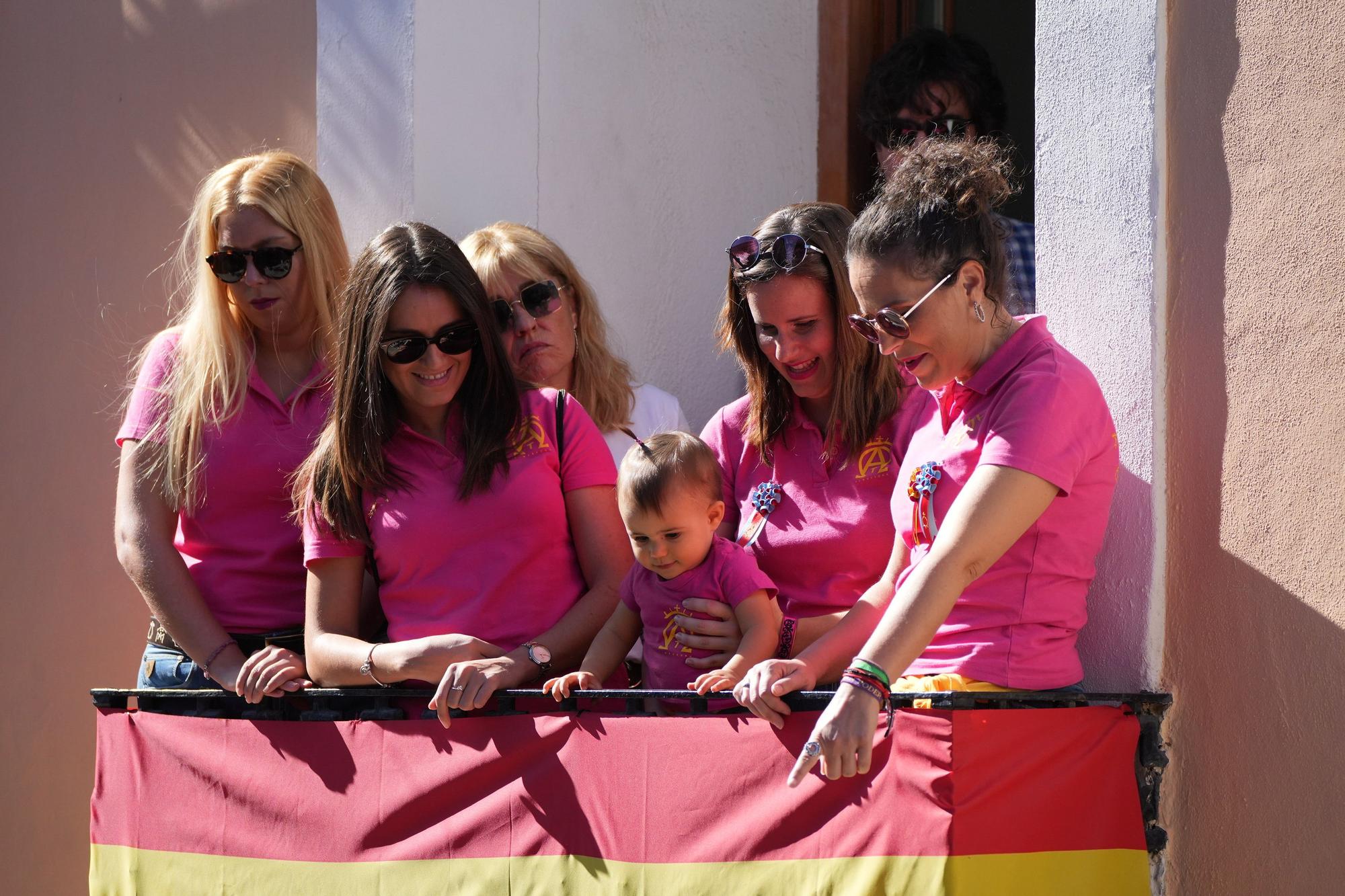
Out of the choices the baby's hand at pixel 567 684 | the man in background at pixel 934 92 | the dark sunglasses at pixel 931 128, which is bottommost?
the baby's hand at pixel 567 684

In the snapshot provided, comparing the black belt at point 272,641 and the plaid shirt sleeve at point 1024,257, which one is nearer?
the black belt at point 272,641

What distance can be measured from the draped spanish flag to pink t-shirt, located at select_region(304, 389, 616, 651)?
295mm

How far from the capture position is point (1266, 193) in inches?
109

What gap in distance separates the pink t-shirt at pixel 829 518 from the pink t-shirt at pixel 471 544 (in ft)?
1.52

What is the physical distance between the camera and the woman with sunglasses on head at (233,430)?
364cm

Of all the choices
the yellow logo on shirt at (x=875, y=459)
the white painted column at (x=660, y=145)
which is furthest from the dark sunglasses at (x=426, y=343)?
the white painted column at (x=660, y=145)

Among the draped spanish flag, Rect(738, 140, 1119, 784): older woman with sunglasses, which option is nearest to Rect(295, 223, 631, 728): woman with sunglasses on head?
the draped spanish flag

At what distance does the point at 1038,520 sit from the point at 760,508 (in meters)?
0.76

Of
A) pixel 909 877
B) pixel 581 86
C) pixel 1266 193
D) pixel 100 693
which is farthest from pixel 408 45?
pixel 909 877

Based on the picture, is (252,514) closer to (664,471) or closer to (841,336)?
(664,471)

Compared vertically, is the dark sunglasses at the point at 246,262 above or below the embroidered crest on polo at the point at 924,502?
above

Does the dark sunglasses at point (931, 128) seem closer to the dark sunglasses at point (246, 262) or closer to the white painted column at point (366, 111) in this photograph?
the white painted column at point (366, 111)

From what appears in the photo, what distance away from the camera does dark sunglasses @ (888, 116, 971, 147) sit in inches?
167

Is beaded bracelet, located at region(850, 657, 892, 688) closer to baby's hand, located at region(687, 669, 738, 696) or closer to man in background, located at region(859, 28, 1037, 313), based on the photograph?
baby's hand, located at region(687, 669, 738, 696)
